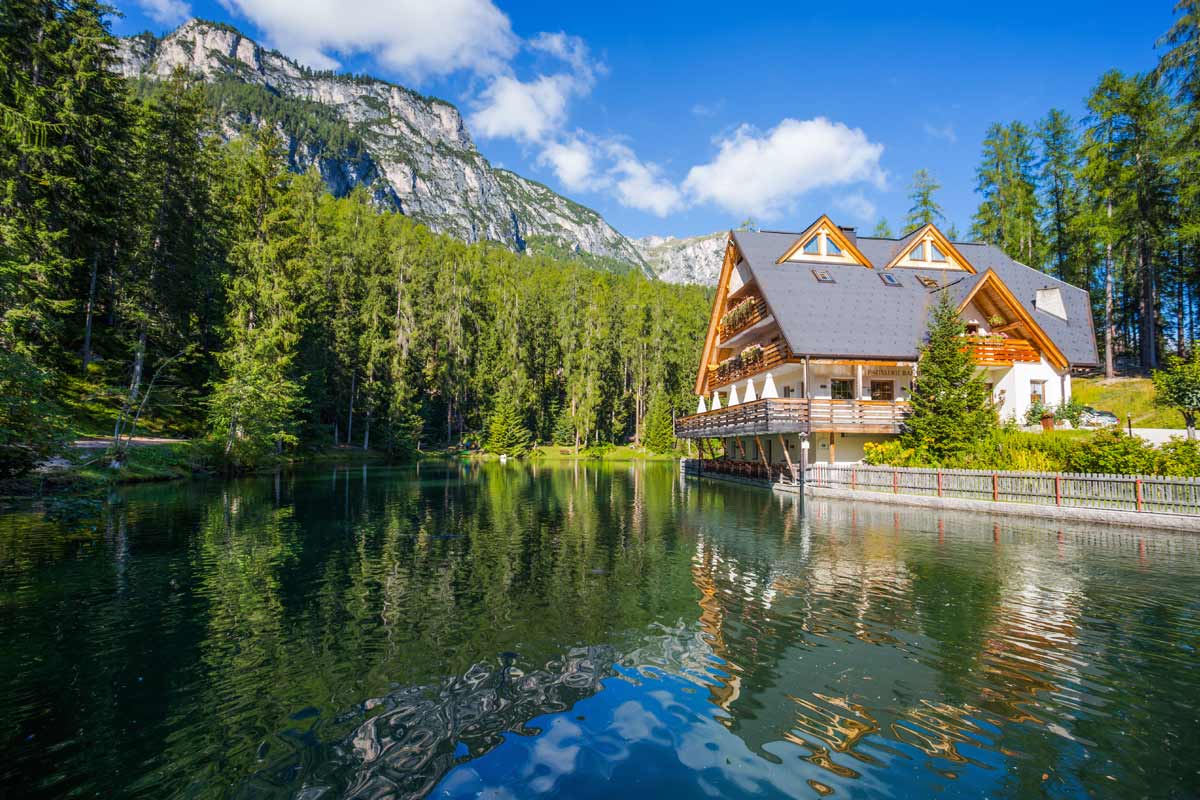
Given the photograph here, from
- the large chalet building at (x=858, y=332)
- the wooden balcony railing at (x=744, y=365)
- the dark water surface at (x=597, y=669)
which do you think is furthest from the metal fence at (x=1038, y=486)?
the wooden balcony railing at (x=744, y=365)

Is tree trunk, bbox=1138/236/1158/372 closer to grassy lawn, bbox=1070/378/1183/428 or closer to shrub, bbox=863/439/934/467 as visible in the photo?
grassy lawn, bbox=1070/378/1183/428

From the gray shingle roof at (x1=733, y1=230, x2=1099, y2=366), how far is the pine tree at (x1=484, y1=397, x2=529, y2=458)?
3782cm

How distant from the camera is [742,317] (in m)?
38.6

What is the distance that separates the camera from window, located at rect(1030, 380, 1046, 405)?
31297 millimetres

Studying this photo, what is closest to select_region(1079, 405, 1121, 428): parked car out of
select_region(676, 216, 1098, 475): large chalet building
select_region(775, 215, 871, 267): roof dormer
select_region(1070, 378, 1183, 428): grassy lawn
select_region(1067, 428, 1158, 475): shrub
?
select_region(676, 216, 1098, 475): large chalet building

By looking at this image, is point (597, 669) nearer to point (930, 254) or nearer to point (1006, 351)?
point (1006, 351)

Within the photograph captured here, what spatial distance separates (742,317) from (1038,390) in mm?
17285

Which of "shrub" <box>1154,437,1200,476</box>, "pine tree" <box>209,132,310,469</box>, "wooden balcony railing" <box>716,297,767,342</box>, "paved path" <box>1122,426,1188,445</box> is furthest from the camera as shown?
"wooden balcony railing" <box>716,297,767,342</box>

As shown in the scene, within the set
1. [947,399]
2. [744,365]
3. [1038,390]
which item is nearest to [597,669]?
[947,399]

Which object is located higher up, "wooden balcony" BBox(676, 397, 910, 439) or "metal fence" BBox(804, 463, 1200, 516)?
"wooden balcony" BBox(676, 397, 910, 439)

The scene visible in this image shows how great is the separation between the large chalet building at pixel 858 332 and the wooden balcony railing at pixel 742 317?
0.45 feet

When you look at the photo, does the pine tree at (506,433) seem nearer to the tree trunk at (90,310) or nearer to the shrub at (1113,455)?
the tree trunk at (90,310)

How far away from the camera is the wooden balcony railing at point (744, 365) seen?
32688 mm

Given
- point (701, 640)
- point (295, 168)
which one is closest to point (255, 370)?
point (701, 640)
